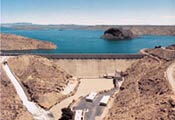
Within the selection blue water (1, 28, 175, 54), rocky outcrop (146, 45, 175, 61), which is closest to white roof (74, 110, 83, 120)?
rocky outcrop (146, 45, 175, 61)

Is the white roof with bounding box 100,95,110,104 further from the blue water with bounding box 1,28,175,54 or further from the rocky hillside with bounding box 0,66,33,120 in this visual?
the blue water with bounding box 1,28,175,54

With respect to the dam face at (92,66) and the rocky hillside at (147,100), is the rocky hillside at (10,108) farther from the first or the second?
the dam face at (92,66)

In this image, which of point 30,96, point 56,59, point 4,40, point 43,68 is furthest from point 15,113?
point 4,40

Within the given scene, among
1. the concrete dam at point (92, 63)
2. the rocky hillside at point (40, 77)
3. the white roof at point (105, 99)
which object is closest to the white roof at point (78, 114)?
the white roof at point (105, 99)

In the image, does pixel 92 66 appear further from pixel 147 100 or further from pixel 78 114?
pixel 147 100

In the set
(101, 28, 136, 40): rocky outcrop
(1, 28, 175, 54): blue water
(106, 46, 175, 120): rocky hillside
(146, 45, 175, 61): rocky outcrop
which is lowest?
(1, 28, 175, 54): blue water

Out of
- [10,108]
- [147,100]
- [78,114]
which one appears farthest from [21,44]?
[147,100]
